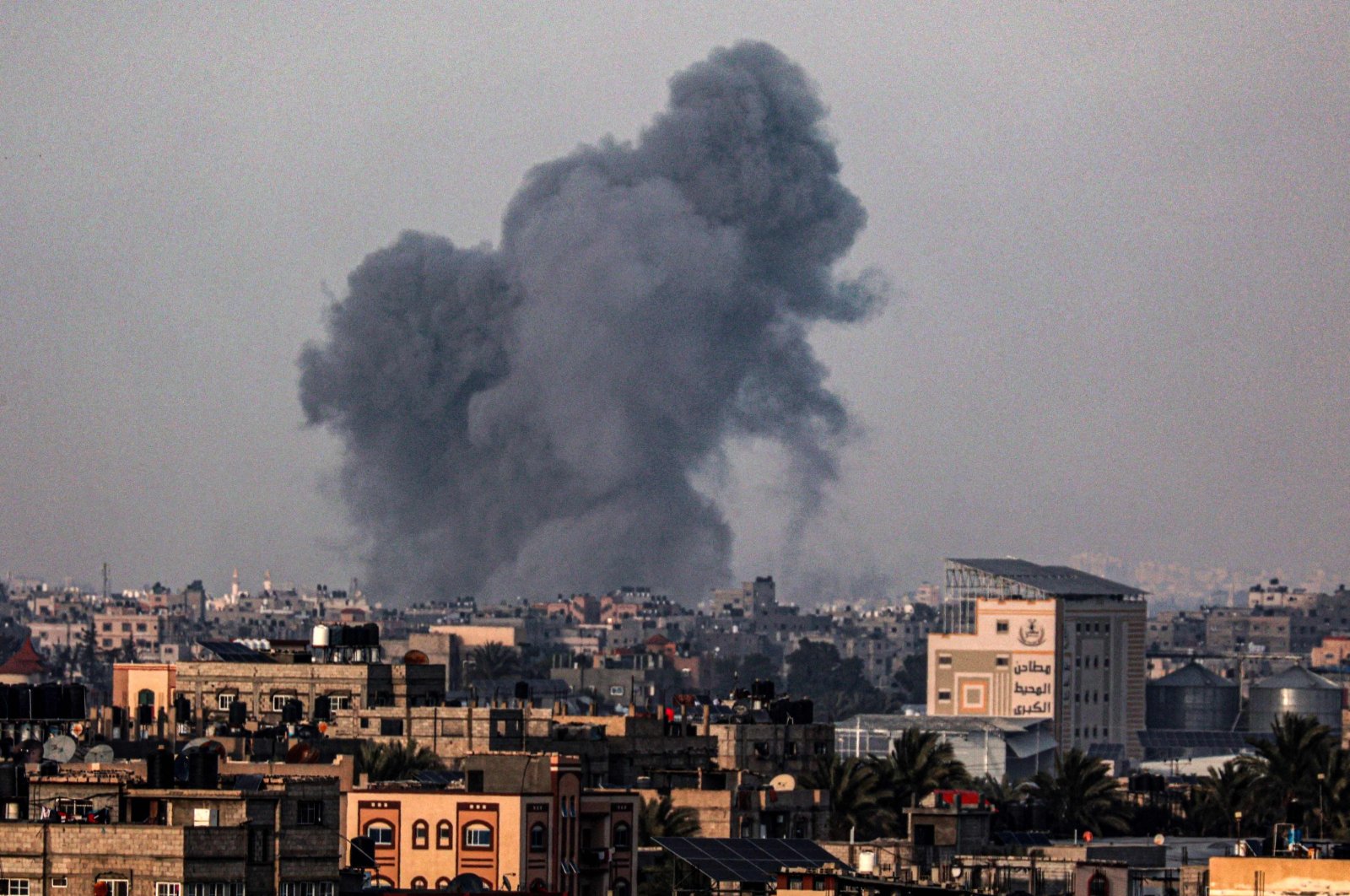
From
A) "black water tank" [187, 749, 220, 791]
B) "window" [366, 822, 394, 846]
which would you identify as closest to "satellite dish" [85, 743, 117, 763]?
"window" [366, 822, 394, 846]

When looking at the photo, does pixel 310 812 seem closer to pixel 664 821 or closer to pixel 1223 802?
pixel 664 821

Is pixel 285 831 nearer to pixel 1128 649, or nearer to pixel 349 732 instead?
pixel 349 732

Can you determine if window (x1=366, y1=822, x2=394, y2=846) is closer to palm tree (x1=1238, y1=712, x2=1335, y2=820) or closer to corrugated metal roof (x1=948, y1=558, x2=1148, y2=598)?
palm tree (x1=1238, y1=712, x2=1335, y2=820)

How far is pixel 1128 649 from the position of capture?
598ft

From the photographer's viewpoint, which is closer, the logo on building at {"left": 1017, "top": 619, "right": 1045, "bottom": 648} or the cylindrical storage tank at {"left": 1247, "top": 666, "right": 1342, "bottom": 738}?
the logo on building at {"left": 1017, "top": 619, "right": 1045, "bottom": 648}

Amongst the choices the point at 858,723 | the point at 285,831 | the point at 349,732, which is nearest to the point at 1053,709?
the point at 858,723

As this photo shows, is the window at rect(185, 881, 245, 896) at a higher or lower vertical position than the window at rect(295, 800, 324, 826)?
lower

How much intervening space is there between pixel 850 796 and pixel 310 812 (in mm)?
41952

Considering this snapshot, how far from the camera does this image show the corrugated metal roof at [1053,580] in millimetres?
179500

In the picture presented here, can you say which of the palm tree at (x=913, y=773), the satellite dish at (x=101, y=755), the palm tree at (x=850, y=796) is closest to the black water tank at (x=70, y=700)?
the satellite dish at (x=101, y=755)

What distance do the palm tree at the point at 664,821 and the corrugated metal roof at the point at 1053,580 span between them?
359 ft

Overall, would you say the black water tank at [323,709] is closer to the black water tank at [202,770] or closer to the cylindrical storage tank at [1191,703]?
the black water tank at [202,770]

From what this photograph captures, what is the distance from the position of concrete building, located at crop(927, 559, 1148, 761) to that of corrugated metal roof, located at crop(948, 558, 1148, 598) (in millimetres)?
90

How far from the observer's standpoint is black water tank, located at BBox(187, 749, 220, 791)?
1764 inches
